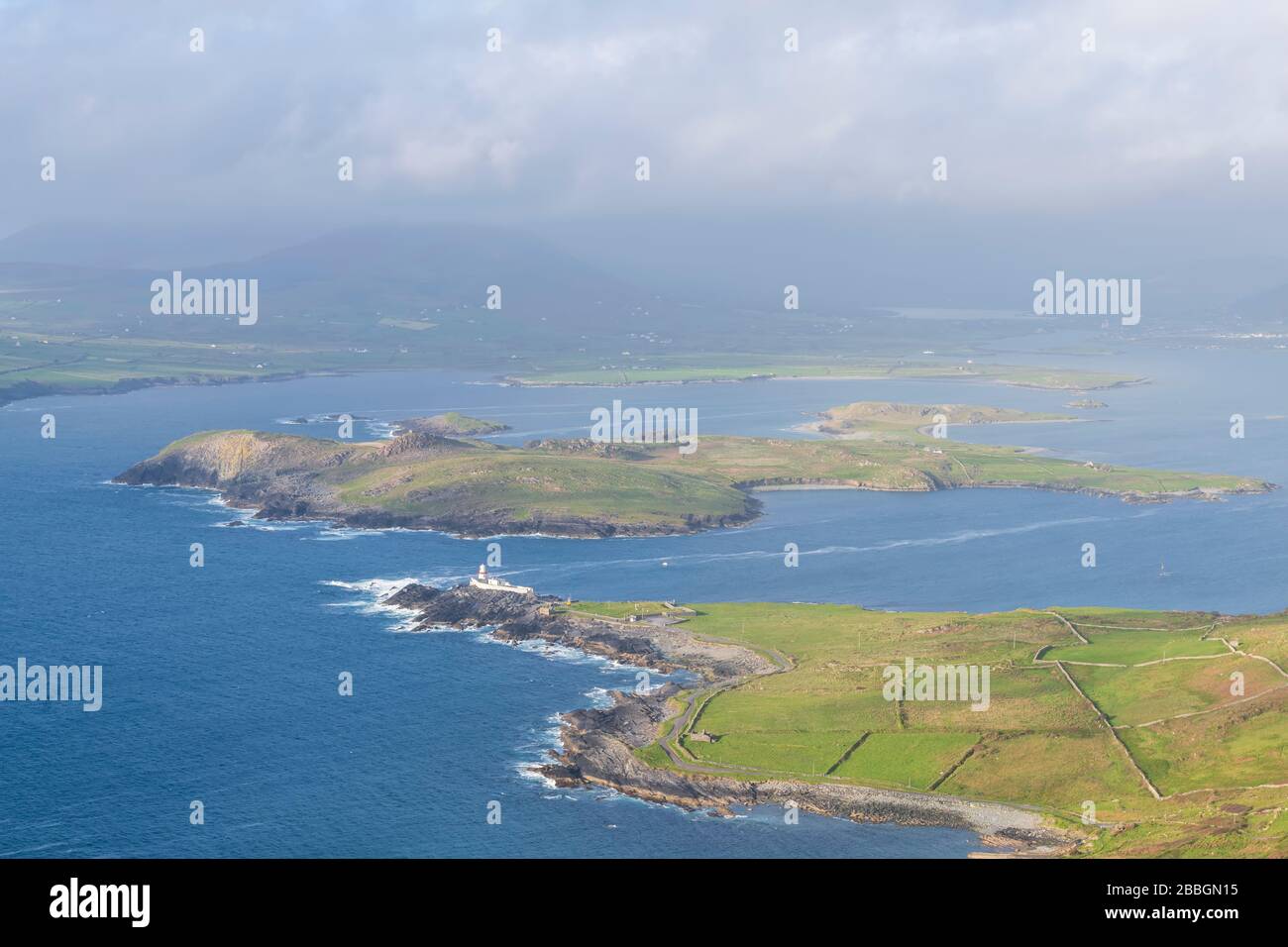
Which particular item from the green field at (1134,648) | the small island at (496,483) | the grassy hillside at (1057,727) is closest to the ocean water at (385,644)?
the small island at (496,483)

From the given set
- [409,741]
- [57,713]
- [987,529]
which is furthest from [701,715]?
[987,529]

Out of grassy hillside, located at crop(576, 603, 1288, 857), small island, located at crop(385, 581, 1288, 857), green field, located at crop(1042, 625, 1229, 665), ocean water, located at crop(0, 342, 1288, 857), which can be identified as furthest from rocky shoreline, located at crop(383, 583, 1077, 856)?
green field, located at crop(1042, 625, 1229, 665)

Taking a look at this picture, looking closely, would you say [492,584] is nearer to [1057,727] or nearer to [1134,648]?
[1134,648]

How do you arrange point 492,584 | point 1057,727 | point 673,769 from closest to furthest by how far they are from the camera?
1. point 673,769
2. point 1057,727
3. point 492,584

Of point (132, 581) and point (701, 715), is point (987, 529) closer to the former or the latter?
point (701, 715)

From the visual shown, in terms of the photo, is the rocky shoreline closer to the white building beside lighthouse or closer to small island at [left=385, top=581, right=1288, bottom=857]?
small island at [left=385, top=581, right=1288, bottom=857]

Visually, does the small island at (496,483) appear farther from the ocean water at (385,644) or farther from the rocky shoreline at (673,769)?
the rocky shoreline at (673,769)

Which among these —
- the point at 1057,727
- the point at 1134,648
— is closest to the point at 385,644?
the point at 1057,727
